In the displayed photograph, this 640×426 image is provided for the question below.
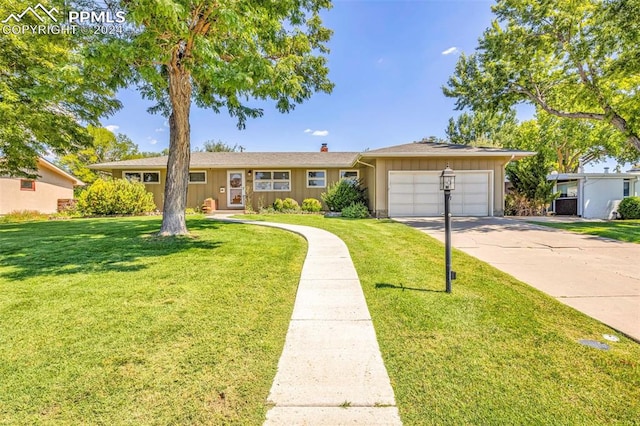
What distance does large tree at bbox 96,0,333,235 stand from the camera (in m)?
4.76

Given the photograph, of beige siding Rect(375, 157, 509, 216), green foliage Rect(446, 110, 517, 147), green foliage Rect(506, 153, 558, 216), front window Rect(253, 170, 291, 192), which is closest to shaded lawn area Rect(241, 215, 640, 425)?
beige siding Rect(375, 157, 509, 216)

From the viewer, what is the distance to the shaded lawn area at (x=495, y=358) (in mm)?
1886

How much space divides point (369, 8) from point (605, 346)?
1197cm

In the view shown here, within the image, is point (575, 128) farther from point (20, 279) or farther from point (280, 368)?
point (20, 279)

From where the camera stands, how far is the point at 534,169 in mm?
14336

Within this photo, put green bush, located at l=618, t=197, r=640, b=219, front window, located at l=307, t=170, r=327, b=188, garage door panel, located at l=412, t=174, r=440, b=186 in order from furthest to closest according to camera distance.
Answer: front window, located at l=307, t=170, r=327, b=188
green bush, located at l=618, t=197, r=640, b=219
garage door panel, located at l=412, t=174, r=440, b=186

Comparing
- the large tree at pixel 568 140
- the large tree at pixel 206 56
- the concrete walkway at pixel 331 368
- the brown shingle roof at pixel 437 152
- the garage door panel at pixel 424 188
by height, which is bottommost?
the concrete walkway at pixel 331 368

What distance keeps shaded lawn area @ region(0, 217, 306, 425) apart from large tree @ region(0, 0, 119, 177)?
579 cm

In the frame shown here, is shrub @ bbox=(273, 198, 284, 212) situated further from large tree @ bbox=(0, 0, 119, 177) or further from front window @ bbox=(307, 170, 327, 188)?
large tree @ bbox=(0, 0, 119, 177)

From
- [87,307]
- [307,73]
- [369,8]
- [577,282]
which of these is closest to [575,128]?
[369,8]

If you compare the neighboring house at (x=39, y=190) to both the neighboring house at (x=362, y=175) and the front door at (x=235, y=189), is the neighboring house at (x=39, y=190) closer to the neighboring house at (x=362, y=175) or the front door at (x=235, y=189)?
the neighboring house at (x=362, y=175)

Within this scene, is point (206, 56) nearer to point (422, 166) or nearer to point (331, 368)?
point (331, 368)

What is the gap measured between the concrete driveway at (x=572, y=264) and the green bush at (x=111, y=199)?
13.2 meters

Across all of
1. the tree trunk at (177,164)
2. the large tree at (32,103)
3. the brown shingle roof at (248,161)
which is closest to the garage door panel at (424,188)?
the brown shingle roof at (248,161)
